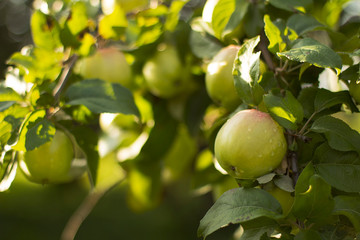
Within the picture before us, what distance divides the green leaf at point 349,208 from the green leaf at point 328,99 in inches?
5.1

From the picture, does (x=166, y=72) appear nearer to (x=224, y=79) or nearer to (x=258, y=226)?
(x=224, y=79)

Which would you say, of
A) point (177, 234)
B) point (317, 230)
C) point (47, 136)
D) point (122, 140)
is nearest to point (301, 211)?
point (317, 230)

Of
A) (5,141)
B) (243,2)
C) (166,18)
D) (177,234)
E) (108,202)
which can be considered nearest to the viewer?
(5,141)

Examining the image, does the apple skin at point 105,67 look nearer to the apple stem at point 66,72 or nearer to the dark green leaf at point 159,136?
the apple stem at point 66,72

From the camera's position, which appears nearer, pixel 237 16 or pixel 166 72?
pixel 237 16

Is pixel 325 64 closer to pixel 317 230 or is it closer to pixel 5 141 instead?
pixel 317 230

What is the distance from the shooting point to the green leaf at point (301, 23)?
0.63 metres

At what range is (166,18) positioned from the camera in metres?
0.86

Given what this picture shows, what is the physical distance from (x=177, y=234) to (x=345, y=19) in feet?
11.7

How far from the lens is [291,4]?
0.65 meters

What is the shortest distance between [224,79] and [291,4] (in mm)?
162

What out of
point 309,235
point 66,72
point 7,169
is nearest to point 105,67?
point 66,72

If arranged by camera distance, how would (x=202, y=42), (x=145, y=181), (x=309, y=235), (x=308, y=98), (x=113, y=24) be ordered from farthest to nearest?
(x=145, y=181) < (x=113, y=24) < (x=202, y=42) < (x=308, y=98) < (x=309, y=235)

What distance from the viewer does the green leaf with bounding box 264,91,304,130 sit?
0.53m
